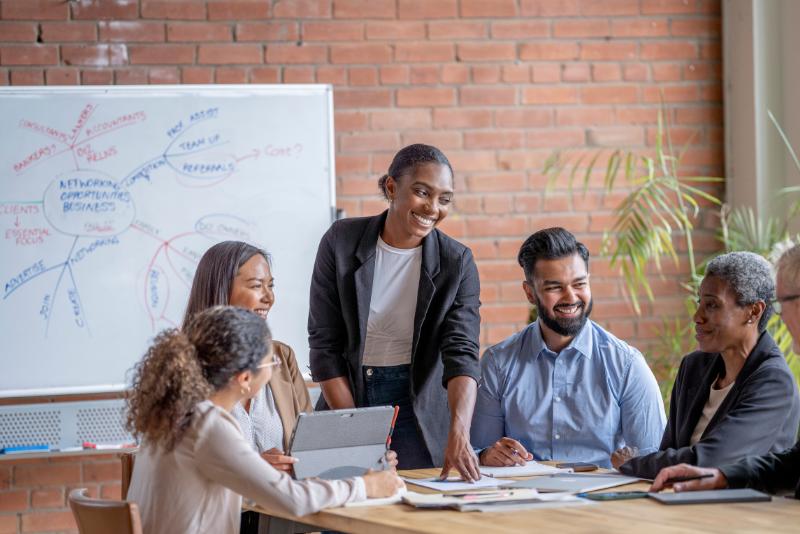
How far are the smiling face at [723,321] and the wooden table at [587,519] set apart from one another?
501mm

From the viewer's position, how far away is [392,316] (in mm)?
2834

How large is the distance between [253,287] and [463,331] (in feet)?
1.86

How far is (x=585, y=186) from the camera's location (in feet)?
14.2

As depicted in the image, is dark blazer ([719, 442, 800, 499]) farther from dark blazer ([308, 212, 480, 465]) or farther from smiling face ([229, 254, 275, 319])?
smiling face ([229, 254, 275, 319])

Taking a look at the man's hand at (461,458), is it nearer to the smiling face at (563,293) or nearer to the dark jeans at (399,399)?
the dark jeans at (399,399)

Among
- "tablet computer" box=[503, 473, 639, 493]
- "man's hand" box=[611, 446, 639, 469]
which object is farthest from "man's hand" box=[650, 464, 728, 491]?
"man's hand" box=[611, 446, 639, 469]

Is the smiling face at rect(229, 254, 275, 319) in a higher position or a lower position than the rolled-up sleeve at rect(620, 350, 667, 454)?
higher

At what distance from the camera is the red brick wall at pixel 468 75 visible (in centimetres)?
407

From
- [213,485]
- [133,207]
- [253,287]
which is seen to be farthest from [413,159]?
[133,207]

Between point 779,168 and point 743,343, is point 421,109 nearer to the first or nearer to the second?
point 779,168

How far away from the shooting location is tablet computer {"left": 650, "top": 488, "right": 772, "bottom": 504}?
1950 mm

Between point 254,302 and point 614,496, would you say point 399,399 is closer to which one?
point 254,302

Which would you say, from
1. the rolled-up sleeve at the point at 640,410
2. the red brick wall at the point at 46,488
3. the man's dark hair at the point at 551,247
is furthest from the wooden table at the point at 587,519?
the red brick wall at the point at 46,488

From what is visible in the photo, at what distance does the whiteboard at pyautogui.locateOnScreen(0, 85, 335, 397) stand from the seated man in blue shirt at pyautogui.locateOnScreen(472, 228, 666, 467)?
4.23ft
